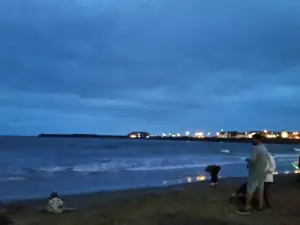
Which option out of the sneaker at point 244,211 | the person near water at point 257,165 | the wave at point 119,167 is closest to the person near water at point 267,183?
the person near water at point 257,165

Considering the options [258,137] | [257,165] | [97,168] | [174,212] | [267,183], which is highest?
[258,137]

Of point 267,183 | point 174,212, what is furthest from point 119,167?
point 267,183

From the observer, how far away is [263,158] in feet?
31.9

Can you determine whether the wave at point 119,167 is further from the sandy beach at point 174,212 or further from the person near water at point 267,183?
the person near water at point 267,183

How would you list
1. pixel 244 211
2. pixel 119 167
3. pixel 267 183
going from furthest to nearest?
pixel 119 167
pixel 267 183
pixel 244 211

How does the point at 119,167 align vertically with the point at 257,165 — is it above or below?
below

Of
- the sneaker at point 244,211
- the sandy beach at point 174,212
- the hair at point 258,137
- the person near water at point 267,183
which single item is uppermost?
the hair at point 258,137

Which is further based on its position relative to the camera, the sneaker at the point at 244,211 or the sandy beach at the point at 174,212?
the sneaker at the point at 244,211

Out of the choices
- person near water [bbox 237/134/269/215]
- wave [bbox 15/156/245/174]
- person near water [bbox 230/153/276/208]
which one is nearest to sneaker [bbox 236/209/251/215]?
person near water [bbox 237/134/269/215]

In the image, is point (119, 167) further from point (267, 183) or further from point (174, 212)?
point (267, 183)

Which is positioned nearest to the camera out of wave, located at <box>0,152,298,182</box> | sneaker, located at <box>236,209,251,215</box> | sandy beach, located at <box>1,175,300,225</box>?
sandy beach, located at <box>1,175,300,225</box>

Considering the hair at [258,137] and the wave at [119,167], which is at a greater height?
the hair at [258,137]

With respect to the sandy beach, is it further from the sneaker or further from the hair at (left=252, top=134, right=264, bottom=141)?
the hair at (left=252, top=134, right=264, bottom=141)

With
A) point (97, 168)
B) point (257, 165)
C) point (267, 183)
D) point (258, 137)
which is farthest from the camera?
point (97, 168)
